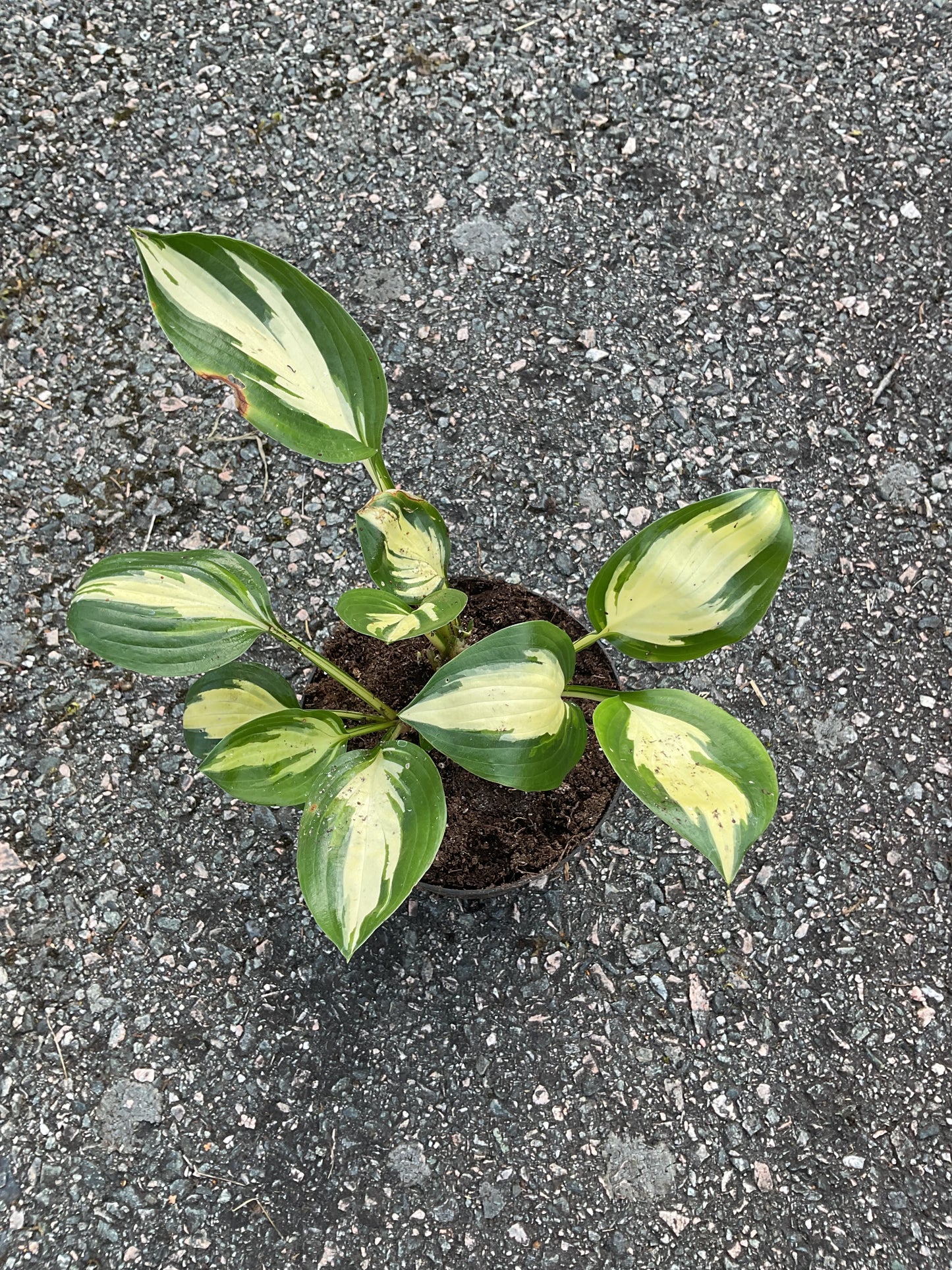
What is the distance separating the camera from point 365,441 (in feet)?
2.70

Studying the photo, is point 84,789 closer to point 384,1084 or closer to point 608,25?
point 384,1084

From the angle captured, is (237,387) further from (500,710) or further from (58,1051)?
(58,1051)

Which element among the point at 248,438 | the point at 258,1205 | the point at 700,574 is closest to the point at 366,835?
the point at 700,574

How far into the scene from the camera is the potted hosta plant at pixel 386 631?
73cm

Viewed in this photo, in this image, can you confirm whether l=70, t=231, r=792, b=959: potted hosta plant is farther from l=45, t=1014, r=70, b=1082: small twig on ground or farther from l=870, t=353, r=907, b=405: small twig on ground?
l=870, t=353, r=907, b=405: small twig on ground

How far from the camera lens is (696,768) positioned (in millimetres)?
741

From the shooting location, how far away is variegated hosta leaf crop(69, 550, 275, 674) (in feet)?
2.49

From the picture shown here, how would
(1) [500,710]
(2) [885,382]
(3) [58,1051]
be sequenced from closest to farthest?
1. (1) [500,710]
2. (3) [58,1051]
3. (2) [885,382]

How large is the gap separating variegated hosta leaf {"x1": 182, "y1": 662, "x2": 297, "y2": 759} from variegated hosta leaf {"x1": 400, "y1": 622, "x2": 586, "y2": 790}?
225 mm

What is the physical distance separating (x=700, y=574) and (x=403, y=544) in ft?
0.80

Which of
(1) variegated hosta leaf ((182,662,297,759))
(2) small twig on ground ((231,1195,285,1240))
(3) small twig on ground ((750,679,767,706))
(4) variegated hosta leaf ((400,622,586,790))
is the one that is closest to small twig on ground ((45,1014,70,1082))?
(2) small twig on ground ((231,1195,285,1240))

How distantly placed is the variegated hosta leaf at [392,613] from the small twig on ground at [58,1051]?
733mm

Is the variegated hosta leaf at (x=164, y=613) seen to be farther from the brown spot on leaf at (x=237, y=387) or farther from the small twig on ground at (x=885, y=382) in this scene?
the small twig on ground at (x=885, y=382)

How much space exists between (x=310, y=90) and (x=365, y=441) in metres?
0.98
